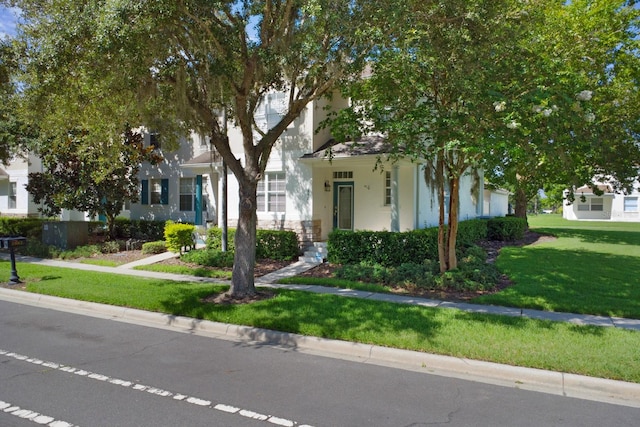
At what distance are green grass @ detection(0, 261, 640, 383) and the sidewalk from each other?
19 centimetres

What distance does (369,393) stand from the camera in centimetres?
520

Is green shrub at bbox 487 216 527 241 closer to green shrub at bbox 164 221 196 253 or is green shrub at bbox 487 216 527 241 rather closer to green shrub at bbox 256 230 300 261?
green shrub at bbox 256 230 300 261

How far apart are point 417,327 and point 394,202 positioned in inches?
301

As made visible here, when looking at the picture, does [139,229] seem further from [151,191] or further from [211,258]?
[211,258]

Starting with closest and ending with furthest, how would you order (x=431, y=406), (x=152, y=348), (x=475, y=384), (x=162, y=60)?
(x=431, y=406)
(x=475, y=384)
(x=152, y=348)
(x=162, y=60)

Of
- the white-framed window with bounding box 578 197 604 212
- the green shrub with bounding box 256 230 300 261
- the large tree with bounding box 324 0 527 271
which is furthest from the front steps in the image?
the white-framed window with bounding box 578 197 604 212

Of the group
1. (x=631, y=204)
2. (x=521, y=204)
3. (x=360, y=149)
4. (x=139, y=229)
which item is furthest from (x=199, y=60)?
(x=631, y=204)

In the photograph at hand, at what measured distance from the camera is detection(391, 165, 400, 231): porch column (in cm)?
1447

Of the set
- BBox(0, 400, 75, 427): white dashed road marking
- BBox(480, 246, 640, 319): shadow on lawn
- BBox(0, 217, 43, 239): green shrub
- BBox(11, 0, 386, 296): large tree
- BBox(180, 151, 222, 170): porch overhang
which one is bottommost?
A: BBox(0, 400, 75, 427): white dashed road marking

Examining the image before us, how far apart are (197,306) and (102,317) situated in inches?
75.5

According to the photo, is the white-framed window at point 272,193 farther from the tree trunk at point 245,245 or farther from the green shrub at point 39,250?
the green shrub at point 39,250

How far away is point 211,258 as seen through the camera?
1402cm

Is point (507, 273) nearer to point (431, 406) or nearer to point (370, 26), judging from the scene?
point (370, 26)

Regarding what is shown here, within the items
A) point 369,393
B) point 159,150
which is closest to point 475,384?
point 369,393
